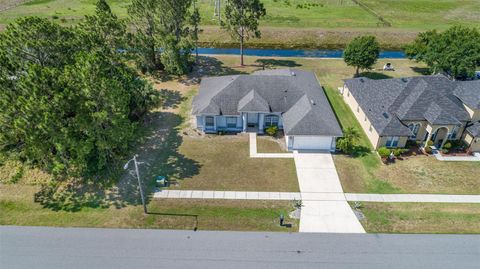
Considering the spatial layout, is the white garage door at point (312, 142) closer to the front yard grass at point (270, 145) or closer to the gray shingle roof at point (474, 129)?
the front yard grass at point (270, 145)

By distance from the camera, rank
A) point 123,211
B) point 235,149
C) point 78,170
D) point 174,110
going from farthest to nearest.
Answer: point 174,110, point 235,149, point 78,170, point 123,211

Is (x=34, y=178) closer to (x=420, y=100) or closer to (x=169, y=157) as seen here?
(x=169, y=157)

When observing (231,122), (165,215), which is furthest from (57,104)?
(231,122)

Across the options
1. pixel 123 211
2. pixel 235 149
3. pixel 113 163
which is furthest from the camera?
pixel 235 149

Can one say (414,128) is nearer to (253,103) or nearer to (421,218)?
(421,218)

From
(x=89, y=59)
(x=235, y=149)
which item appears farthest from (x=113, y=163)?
(x=235, y=149)
